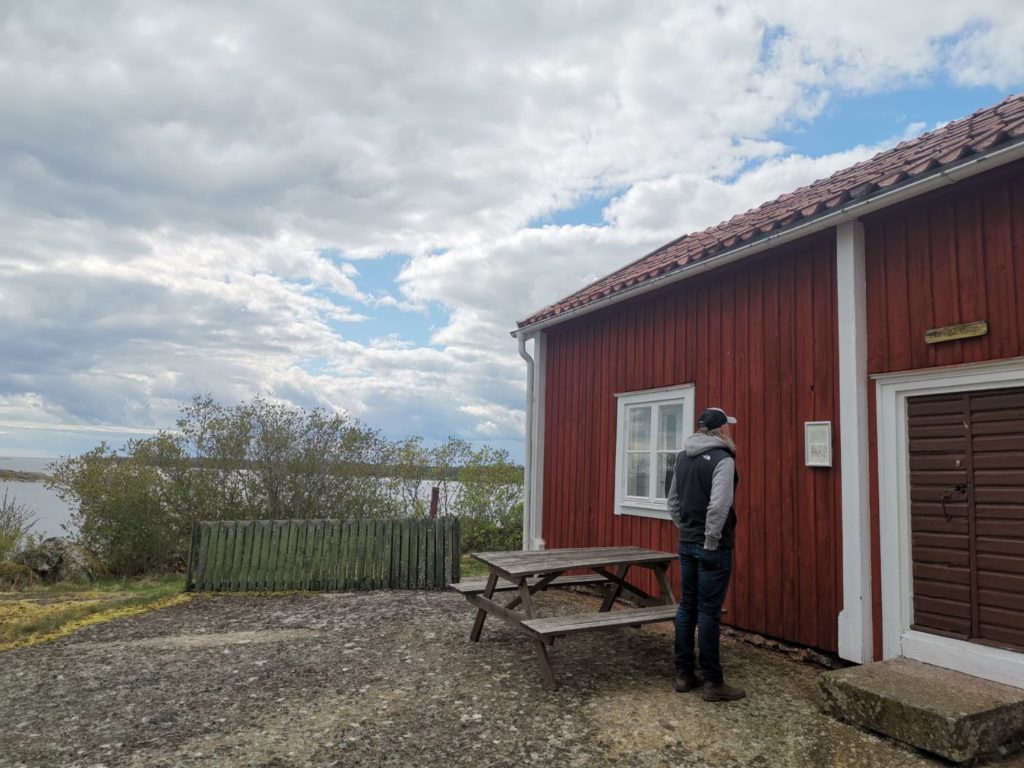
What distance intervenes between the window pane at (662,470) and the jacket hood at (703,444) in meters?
2.30

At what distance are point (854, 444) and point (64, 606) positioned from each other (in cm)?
885

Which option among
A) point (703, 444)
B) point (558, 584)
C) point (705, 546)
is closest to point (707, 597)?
point (705, 546)

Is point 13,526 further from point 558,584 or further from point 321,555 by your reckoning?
point 558,584

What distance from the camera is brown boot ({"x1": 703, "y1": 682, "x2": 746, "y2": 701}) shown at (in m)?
4.35

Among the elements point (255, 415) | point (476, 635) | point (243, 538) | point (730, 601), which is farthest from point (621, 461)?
point (255, 415)

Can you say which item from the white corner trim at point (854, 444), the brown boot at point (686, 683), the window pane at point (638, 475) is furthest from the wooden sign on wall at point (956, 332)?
the window pane at point (638, 475)

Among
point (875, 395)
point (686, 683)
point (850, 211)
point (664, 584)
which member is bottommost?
point (686, 683)

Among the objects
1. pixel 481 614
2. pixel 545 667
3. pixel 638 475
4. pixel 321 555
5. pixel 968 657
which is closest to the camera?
pixel 968 657

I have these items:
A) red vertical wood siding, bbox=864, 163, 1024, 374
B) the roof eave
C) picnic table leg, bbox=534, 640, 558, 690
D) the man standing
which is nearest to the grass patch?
picnic table leg, bbox=534, 640, 558, 690

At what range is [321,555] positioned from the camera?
8.93 metres

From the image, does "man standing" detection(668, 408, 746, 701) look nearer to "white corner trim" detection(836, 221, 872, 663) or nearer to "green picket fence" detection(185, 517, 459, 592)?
"white corner trim" detection(836, 221, 872, 663)

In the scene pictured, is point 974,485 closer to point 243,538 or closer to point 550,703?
point 550,703

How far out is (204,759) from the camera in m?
3.53

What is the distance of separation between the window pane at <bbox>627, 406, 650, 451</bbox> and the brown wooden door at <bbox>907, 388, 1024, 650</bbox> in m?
2.98
